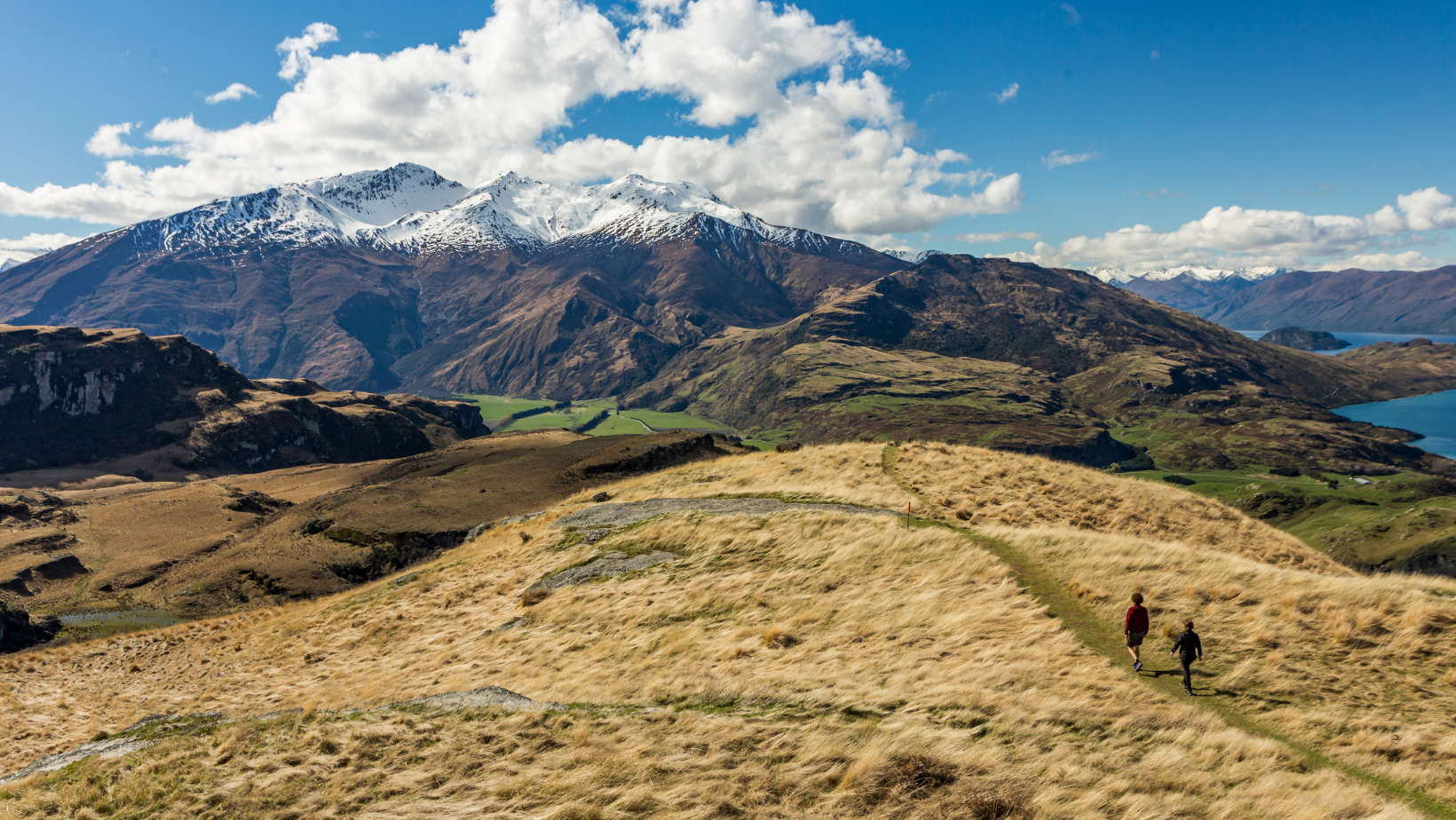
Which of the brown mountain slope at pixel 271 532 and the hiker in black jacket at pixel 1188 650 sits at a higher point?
the hiker in black jacket at pixel 1188 650

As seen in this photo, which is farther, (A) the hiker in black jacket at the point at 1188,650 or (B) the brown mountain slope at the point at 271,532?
(B) the brown mountain slope at the point at 271,532

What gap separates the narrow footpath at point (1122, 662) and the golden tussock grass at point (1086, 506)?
5.41 meters

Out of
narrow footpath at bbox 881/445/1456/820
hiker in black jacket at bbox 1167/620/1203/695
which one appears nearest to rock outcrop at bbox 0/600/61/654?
narrow footpath at bbox 881/445/1456/820

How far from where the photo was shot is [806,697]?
1433cm

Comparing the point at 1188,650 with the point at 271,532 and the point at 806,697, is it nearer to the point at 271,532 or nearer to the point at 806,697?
the point at 806,697

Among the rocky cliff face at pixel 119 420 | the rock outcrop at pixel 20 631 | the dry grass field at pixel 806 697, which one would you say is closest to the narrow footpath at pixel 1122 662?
the dry grass field at pixel 806 697

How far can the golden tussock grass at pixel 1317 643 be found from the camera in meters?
12.0

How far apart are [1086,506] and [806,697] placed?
79.2 ft

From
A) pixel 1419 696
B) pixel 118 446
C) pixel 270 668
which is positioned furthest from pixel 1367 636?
pixel 118 446

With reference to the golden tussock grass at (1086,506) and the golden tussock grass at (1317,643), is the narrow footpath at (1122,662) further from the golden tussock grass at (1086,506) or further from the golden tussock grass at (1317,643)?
the golden tussock grass at (1086,506)

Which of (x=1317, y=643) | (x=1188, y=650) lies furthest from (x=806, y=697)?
(x=1317, y=643)

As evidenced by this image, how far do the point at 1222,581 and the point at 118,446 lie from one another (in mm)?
250804

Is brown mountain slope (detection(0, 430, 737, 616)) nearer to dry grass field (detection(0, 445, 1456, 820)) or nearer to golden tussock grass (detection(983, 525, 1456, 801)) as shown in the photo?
dry grass field (detection(0, 445, 1456, 820))

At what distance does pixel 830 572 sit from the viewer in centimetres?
2244
